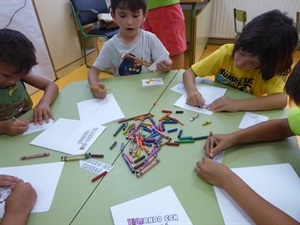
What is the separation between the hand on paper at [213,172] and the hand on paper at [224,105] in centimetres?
33

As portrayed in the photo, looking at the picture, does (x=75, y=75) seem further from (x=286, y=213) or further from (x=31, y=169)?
(x=286, y=213)

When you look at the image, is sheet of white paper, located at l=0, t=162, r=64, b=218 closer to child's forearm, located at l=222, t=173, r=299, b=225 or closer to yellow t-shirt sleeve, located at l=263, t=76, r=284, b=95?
child's forearm, located at l=222, t=173, r=299, b=225

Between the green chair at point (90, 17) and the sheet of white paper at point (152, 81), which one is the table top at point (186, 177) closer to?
the sheet of white paper at point (152, 81)

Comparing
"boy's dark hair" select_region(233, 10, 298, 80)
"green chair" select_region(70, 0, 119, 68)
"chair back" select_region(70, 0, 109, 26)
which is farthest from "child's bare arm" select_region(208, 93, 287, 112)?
"chair back" select_region(70, 0, 109, 26)

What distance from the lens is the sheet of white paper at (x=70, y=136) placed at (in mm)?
870

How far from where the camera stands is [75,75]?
3145 mm

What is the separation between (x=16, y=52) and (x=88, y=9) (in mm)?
2158

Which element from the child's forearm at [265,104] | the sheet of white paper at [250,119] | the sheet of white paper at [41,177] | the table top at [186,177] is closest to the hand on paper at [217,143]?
the table top at [186,177]

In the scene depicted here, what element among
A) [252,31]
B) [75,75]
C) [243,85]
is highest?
[252,31]

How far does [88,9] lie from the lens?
114 inches

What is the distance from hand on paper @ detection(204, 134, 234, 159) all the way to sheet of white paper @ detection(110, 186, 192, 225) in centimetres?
20

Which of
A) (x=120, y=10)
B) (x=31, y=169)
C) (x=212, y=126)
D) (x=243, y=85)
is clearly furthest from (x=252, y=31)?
(x=31, y=169)

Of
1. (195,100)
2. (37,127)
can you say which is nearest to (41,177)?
(37,127)

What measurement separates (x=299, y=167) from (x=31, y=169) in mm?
863
